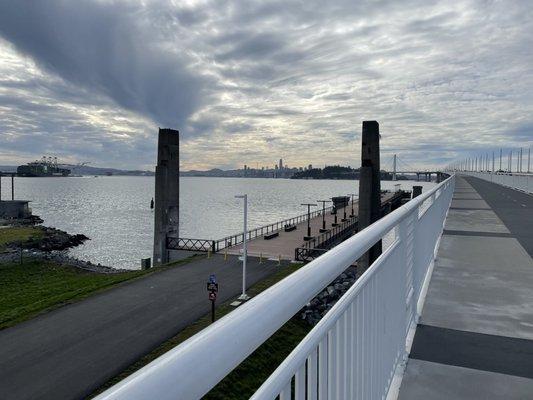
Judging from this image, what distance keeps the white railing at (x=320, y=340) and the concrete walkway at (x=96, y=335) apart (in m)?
12.8

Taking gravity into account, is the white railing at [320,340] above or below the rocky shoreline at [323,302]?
above

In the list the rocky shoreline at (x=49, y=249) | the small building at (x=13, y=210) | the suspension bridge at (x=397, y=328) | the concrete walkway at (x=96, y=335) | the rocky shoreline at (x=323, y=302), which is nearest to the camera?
the suspension bridge at (x=397, y=328)

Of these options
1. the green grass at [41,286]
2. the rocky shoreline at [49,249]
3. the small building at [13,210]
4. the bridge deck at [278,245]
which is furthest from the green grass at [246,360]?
the small building at [13,210]

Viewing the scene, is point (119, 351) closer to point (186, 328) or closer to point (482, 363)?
point (186, 328)

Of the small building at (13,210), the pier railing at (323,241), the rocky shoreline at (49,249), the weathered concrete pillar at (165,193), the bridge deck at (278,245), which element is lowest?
the rocky shoreline at (49,249)

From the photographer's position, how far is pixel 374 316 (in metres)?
2.58

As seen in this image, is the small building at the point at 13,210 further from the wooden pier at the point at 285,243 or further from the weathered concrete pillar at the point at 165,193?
the wooden pier at the point at 285,243

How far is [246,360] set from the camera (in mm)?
15859

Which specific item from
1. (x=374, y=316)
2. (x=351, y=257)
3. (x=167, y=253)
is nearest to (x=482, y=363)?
(x=374, y=316)

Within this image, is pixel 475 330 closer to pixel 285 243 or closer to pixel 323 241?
pixel 285 243

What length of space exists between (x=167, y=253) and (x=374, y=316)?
→ 35.3 metres

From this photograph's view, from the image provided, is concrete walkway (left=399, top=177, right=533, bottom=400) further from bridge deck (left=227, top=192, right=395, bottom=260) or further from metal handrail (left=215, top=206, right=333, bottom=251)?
metal handrail (left=215, top=206, right=333, bottom=251)

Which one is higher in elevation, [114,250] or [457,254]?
[457,254]

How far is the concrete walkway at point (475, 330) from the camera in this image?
3084 millimetres
